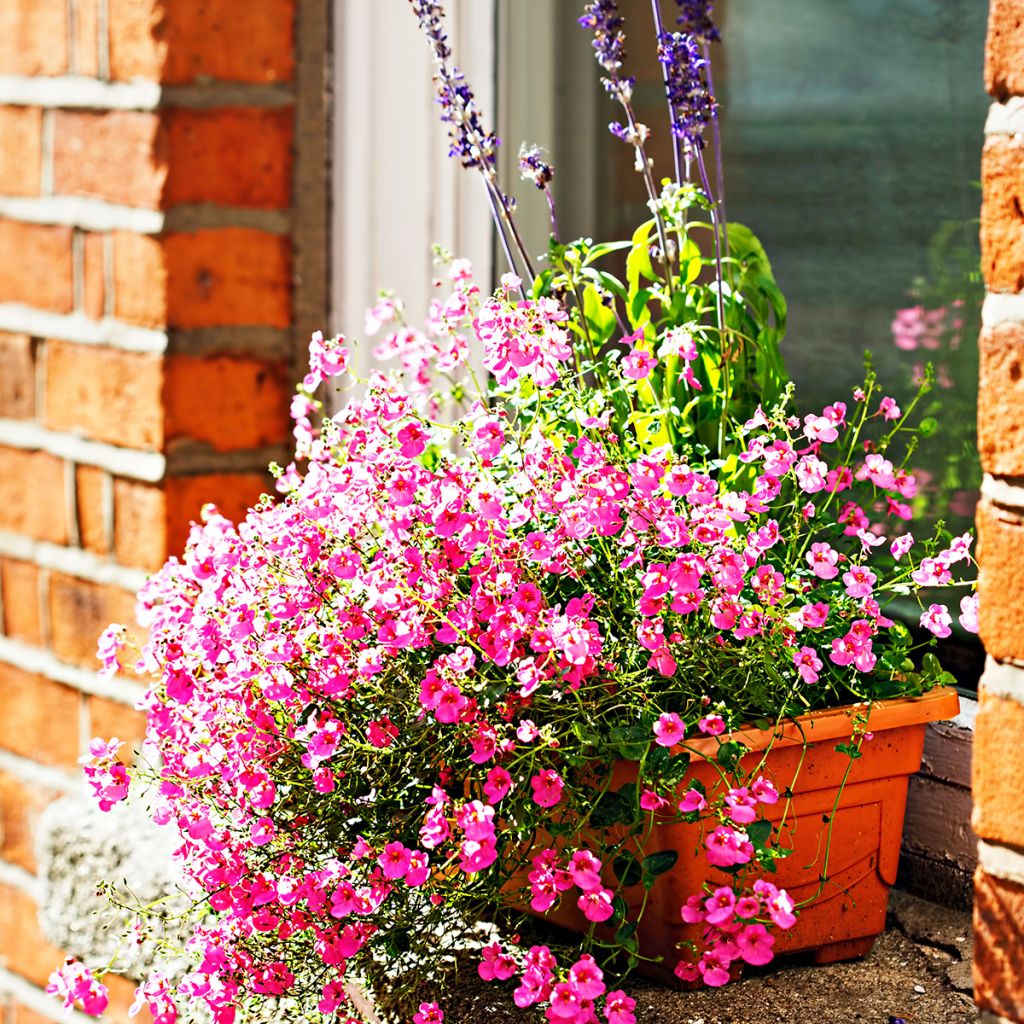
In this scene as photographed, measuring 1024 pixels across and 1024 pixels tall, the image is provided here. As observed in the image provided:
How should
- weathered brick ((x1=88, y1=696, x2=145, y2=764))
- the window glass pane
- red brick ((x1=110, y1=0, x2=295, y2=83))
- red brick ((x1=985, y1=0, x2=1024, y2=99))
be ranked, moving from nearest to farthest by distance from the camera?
red brick ((x1=985, y1=0, x2=1024, y2=99)) → the window glass pane → red brick ((x1=110, y1=0, x2=295, y2=83)) → weathered brick ((x1=88, y1=696, x2=145, y2=764))

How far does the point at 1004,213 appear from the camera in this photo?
0.84m

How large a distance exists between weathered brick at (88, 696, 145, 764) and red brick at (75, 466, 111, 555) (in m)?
0.18

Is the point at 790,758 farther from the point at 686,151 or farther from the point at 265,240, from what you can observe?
the point at 265,240

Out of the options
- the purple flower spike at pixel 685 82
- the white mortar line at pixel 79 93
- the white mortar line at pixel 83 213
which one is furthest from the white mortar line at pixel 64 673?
the purple flower spike at pixel 685 82

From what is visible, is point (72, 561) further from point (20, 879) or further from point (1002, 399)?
point (1002, 399)

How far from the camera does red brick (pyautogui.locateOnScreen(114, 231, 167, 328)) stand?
165 cm

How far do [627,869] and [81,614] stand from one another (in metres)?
0.95

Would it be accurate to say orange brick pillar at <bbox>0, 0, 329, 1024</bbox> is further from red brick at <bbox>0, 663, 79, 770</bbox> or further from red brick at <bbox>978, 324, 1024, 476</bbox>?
red brick at <bbox>978, 324, 1024, 476</bbox>

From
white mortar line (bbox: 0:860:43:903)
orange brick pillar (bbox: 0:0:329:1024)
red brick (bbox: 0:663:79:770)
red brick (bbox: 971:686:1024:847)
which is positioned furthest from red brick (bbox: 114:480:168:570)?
red brick (bbox: 971:686:1024:847)

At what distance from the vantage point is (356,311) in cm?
176

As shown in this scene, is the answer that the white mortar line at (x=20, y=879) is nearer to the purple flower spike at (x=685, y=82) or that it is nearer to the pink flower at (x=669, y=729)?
the pink flower at (x=669, y=729)

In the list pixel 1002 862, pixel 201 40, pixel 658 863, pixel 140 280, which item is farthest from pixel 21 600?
pixel 1002 862

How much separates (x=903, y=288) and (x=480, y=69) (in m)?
0.56

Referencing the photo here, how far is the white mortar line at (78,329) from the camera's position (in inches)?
65.8
